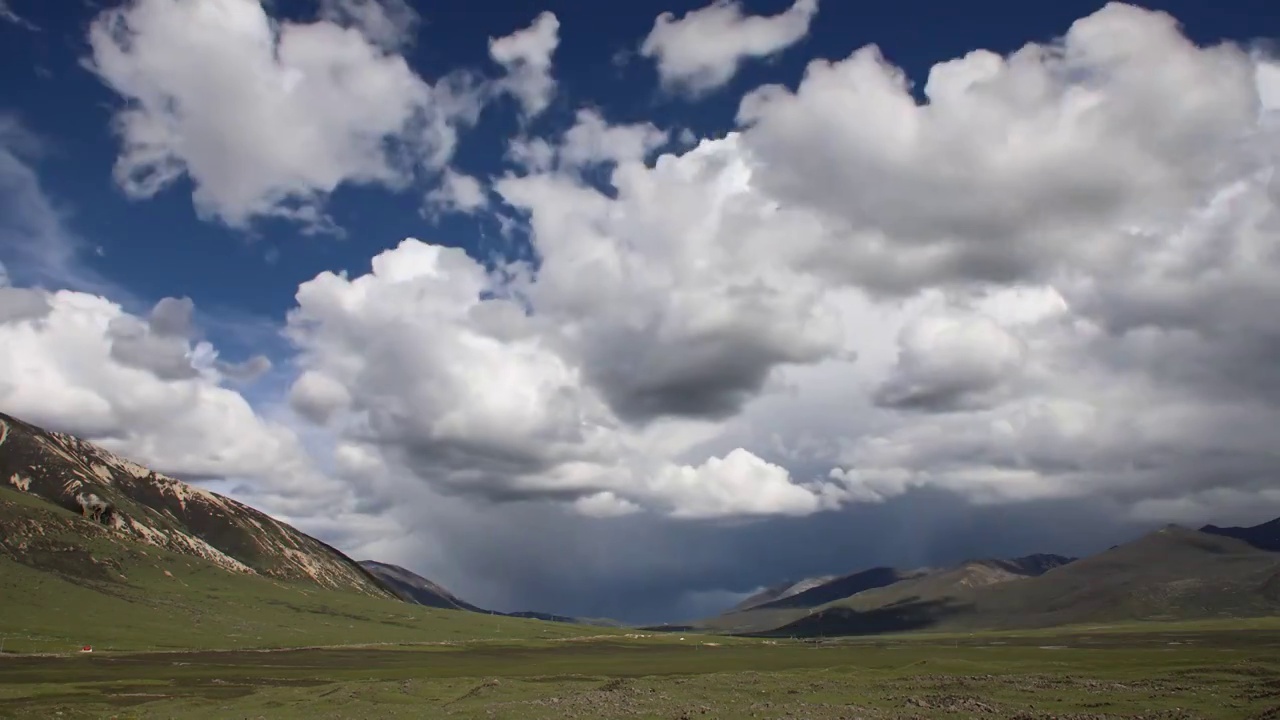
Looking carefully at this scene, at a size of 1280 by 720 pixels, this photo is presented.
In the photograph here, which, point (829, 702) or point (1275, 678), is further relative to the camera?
point (1275, 678)

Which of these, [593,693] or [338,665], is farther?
[338,665]

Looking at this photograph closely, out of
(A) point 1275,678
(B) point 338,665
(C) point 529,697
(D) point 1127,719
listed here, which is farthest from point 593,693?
(B) point 338,665

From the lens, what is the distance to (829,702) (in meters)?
73.6

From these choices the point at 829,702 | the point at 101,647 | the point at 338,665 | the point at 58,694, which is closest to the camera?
the point at 829,702

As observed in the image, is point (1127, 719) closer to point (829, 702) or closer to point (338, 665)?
point (829, 702)

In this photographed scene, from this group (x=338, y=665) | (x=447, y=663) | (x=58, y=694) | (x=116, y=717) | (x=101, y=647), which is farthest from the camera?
(x=101, y=647)

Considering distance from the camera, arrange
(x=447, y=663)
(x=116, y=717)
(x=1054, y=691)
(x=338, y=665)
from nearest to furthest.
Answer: (x=116, y=717), (x=1054, y=691), (x=338, y=665), (x=447, y=663)

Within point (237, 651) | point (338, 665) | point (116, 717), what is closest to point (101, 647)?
point (237, 651)

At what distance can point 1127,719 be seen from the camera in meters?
58.1

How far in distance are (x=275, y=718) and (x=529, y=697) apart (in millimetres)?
23675

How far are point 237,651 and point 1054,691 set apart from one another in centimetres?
18141

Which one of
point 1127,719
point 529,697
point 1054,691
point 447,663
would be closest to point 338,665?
point 447,663

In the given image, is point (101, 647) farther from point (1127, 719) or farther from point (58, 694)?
point (1127, 719)

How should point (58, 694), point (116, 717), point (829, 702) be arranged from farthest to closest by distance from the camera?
point (58, 694), point (829, 702), point (116, 717)
